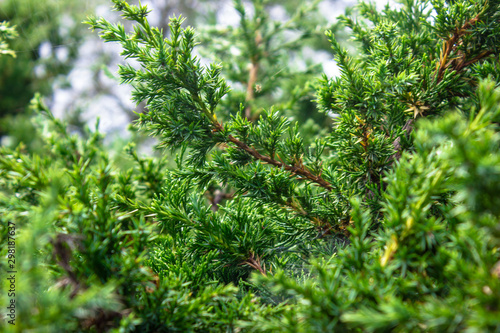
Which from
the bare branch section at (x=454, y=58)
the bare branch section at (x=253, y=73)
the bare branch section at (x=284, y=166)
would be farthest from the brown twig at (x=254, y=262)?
the bare branch section at (x=253, y=73)

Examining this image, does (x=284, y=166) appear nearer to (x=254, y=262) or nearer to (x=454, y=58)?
(x=254, y=262)

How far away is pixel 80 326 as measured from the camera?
0.62m

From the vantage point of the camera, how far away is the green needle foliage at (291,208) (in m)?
0.53

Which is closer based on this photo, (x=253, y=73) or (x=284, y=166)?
(x=284, y=166)

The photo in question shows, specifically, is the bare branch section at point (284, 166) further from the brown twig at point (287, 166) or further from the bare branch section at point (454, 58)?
the bare branch section at point (454, 58)

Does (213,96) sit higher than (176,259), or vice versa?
(213,96)

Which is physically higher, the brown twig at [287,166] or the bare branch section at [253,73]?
the bare branch section at [253,73]

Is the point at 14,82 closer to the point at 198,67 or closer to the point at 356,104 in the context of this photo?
the point at 198,67

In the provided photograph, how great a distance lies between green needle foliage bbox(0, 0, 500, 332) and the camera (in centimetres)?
53

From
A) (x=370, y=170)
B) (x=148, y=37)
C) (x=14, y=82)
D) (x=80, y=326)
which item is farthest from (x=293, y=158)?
(x=14, y=82)

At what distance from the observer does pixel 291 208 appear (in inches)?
35.9

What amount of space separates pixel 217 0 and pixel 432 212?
4193 millimetres

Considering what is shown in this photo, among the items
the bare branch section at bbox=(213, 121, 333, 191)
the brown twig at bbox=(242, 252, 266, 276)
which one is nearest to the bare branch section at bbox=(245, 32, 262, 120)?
the bare branch section at bbox=(213, 121, 333, 191)

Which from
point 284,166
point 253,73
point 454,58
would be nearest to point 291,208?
point 284,166
